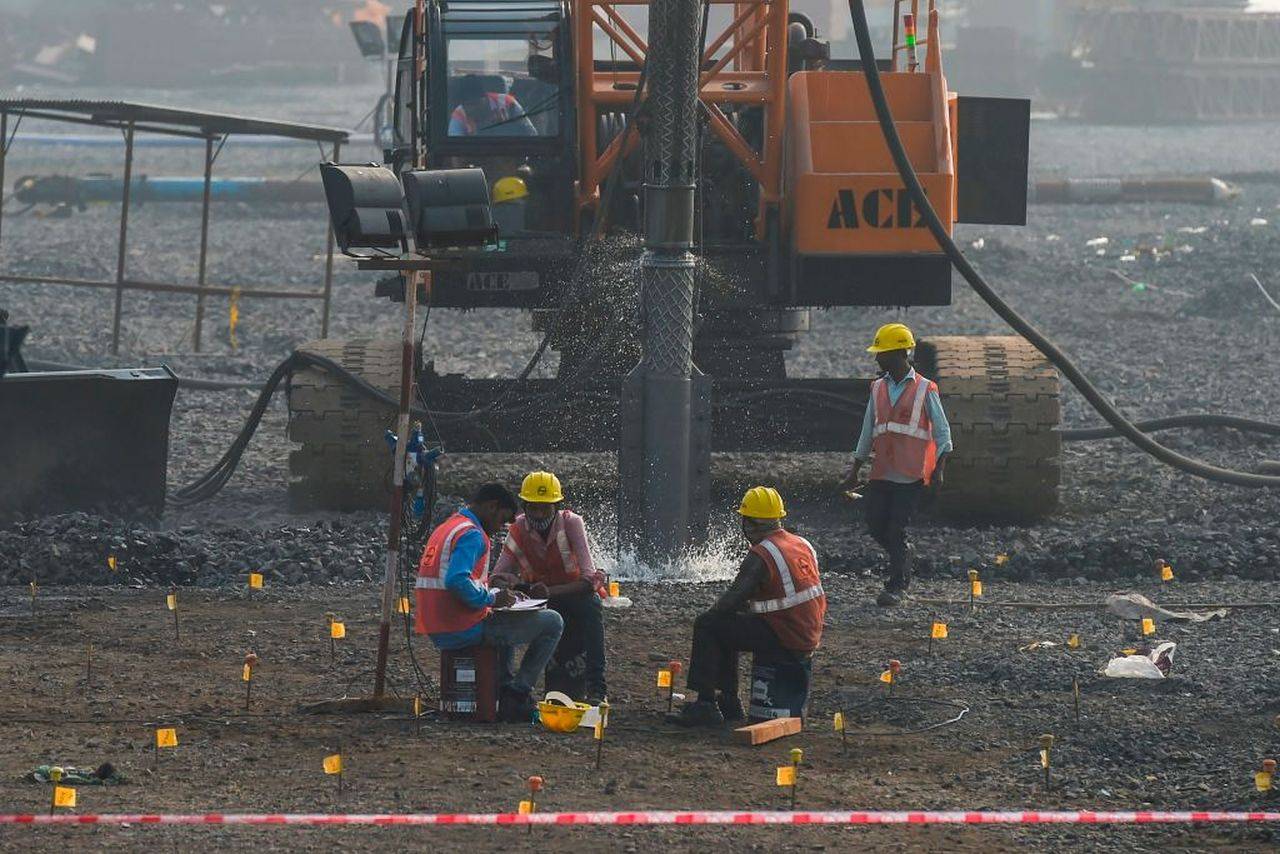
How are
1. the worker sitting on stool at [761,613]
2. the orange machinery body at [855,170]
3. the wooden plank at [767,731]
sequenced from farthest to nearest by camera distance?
the orange machinery body at [855,170], the worker sitting on stool at [761,613], the wooden plank at [767,731]

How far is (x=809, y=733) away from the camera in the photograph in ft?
29.6

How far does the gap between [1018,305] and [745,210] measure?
1484cm

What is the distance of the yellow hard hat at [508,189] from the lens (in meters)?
13.6

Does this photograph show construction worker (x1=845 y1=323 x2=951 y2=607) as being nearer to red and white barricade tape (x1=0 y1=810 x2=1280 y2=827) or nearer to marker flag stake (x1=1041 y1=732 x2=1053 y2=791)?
marker flag stake (x1=1041 y1=732 x2=1053 y2=791)

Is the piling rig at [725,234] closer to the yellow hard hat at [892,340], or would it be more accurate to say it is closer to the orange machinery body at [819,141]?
the orange machinery body at [819,141]

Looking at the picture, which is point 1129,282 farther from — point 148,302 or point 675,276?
point 675,276

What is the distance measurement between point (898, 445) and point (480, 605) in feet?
11.7

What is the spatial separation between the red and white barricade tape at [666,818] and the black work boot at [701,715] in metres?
1.46

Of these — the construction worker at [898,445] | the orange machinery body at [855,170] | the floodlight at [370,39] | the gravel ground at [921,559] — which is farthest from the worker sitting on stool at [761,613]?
the floodlight at [370,39]

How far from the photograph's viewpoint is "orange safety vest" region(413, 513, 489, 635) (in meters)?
8.90

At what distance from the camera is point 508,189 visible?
44.8 ft

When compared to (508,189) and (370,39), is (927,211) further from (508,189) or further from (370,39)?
(370,39)

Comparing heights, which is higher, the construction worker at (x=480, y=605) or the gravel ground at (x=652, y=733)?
the construction worker at (x=480, y=605)

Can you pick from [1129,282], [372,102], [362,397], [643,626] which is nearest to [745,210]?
[362,397]
